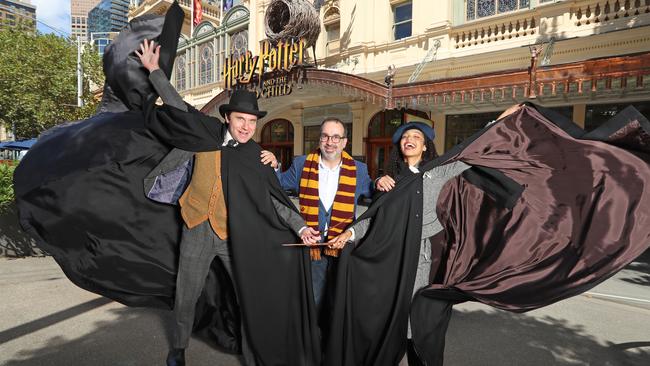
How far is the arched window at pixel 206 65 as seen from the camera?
22.2 meters

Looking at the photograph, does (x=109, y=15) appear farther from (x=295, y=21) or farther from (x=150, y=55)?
(x=150, y=55)

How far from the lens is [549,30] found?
1021 cm

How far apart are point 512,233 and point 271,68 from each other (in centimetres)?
1341

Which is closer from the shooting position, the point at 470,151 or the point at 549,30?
the point at 470,151

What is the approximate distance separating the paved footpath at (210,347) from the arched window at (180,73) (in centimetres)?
2167

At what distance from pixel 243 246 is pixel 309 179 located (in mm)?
772

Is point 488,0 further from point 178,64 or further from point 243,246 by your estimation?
point 178,64

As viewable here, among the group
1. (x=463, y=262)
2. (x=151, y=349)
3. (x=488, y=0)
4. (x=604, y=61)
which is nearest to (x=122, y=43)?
(x=151, y=349)

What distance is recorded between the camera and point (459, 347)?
3.54 meters

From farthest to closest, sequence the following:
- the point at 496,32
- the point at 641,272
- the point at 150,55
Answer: the point at 496,32
the point at 641,272
the point at 150,55

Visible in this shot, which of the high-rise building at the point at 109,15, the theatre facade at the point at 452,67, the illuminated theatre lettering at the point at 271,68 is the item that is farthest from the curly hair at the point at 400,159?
the high-rise building at the point at 109,15

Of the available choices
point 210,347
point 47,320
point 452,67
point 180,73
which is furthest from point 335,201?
point 180,73

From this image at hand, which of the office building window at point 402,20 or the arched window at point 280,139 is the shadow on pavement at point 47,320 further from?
the arched window at point 280,139

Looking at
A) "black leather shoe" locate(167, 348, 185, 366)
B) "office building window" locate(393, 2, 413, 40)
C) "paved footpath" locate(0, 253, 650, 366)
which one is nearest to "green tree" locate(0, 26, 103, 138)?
"office building window" locate(393, 2, 413, 40)
